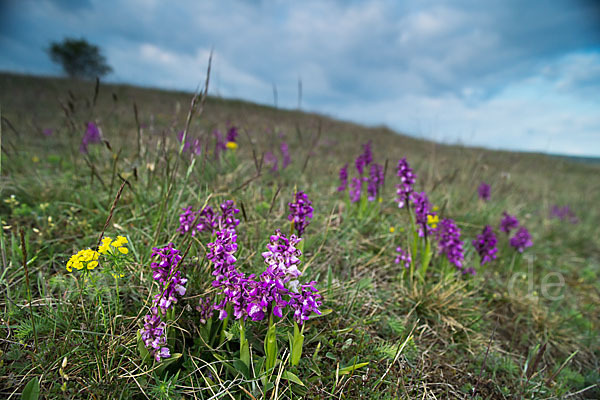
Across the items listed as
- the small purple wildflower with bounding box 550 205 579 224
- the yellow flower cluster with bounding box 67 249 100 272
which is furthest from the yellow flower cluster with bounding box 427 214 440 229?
the small purple wildflower with bounding box 550 205 579 224

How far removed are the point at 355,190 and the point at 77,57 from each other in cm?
3710

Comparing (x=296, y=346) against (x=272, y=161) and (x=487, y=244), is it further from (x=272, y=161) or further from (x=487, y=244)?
(x=272, y=161)

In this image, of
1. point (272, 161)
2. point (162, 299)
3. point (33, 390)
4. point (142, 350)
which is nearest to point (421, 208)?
point (162, 299)

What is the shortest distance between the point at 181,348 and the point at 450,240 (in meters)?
2.05

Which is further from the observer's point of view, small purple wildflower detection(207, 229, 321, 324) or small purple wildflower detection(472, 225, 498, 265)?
small purple wildflower detection(472, 225, 498, 265)

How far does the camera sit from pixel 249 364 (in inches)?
54.4

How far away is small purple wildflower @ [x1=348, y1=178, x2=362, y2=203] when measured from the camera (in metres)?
3.07

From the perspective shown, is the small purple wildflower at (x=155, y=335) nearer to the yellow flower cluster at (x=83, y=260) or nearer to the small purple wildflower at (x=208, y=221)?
the yellow flower cluster at (x=83, y=260)

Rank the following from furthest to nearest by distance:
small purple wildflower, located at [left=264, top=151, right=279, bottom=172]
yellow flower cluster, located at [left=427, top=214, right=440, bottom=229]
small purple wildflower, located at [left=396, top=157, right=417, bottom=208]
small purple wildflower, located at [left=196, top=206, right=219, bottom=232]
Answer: small purple wildflower, located at [left=264, top=151, right=279, bottom=172] → yellow flower cluster, located at [left=427, top=214, right=440, bottom=229] → small purple wildflower, located at [left=396, top=157, right=417, bottom=208] → small purple wildflower, located at [left=196, top=206, right=219, bottom=232]

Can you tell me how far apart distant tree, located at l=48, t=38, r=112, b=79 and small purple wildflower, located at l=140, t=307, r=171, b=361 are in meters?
35.4

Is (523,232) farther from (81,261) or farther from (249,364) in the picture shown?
(81,261)

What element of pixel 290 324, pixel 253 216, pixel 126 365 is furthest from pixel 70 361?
pixel 253 216

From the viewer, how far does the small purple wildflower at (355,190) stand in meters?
3.07

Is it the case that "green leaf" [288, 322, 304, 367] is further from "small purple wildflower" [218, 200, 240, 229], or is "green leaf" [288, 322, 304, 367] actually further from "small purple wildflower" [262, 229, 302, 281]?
"small purple wildflower" [218, 200, 240, 229]
